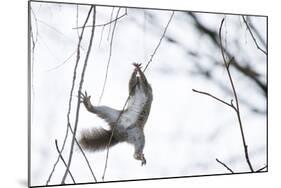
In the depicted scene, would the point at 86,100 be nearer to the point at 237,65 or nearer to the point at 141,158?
the point at 141,158

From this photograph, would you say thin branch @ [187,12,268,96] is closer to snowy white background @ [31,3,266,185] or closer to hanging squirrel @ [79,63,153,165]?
snowy white background @ [31,3,266,185]

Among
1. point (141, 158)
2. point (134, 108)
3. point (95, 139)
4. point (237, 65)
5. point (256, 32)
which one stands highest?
point (256, 32)

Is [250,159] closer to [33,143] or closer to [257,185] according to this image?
[257,185]

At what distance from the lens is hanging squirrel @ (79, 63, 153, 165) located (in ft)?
7.07

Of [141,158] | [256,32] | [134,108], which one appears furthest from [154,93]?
[256,32]

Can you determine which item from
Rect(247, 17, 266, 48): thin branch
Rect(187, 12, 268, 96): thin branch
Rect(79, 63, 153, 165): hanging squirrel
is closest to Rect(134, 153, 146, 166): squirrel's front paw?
Rect(79, 63, 153, 165): hanging squirrel

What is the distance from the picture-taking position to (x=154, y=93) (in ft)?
7.45

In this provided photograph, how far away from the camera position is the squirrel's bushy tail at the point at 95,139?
214cm

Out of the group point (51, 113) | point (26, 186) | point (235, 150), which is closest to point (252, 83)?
point (235, 150)

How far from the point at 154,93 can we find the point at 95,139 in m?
0.37

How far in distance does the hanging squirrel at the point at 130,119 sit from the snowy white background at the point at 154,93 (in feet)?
0.10

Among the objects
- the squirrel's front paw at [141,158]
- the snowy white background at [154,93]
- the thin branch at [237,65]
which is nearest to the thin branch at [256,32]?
the snowy white background at [154,93]

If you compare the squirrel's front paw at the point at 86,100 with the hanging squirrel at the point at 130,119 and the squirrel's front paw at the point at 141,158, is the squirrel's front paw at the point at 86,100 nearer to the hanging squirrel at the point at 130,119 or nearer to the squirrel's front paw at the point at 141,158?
the hanging squirrel at the point at 130,119

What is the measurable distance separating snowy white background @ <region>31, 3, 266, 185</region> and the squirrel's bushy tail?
0.11 ft
